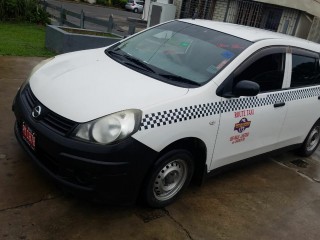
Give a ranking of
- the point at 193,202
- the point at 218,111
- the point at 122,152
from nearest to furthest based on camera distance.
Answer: the point at 122,152
the point at 218,111
the point at 193,202

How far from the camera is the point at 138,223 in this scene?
11.2 ft

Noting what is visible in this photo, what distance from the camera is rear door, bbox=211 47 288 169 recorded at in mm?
3789

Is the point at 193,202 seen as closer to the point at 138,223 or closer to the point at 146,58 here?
the point at 138,223

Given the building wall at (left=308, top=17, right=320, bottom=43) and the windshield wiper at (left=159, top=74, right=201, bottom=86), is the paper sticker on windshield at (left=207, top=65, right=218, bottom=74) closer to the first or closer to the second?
the windshield wiper at (left=159, top=74, right=201, bottom=86)

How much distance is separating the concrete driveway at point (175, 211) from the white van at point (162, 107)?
27cm

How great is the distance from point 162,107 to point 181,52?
3.57 ft

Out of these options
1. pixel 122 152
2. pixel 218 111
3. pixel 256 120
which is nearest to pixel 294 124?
pixel 256 120

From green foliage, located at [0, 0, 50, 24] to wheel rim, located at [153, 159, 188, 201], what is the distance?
1176 centimetres

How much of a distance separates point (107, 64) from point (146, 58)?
1.42 feet

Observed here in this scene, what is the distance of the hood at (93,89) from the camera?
312 cm

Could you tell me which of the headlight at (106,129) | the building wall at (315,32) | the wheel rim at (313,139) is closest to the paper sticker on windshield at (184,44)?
the headlight at (106,129)

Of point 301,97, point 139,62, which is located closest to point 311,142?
point 301,97

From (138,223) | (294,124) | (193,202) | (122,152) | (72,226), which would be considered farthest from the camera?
(294,124)

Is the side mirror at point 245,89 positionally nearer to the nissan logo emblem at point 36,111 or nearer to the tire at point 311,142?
the nissan logo emblem at point 36,111
